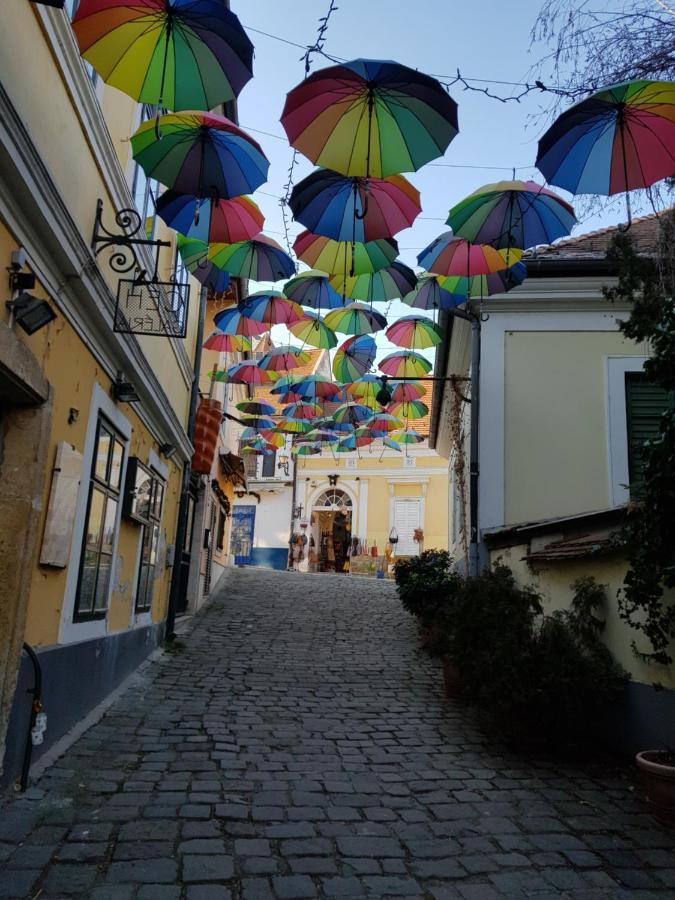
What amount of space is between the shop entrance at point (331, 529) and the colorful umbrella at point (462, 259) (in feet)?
76.6

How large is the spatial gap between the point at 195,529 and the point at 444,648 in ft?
25.7

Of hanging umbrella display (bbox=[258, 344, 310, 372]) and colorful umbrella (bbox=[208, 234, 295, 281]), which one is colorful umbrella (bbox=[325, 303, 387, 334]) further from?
colorful umbrella (bbox=[208, 234, 295, 281])

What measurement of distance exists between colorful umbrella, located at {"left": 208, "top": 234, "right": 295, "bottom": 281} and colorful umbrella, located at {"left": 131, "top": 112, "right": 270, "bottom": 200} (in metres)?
1.76

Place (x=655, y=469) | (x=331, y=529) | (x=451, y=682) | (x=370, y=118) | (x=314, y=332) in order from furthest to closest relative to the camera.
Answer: (x=331, y=529) < (x=314, y=332) < (x=451, y=682) < (x=370, y=118) < (x=655, y=469)

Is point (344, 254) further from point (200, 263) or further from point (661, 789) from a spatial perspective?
point (661, 789)

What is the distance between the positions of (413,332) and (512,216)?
4567mm

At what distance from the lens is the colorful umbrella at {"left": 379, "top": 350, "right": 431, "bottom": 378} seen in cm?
1236

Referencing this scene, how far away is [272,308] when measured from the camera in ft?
30.9

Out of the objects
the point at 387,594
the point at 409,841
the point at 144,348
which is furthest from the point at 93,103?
the point at 387,594

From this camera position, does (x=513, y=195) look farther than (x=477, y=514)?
No

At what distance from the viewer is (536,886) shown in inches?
146

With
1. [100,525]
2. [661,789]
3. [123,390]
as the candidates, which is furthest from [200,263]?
[661,789]

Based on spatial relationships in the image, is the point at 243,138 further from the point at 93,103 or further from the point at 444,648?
the point at 444,648

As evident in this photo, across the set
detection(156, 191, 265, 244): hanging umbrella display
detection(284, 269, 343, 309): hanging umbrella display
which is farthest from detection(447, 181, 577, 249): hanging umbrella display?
detection(284, 269, 343, 309): hanging umbrella display
